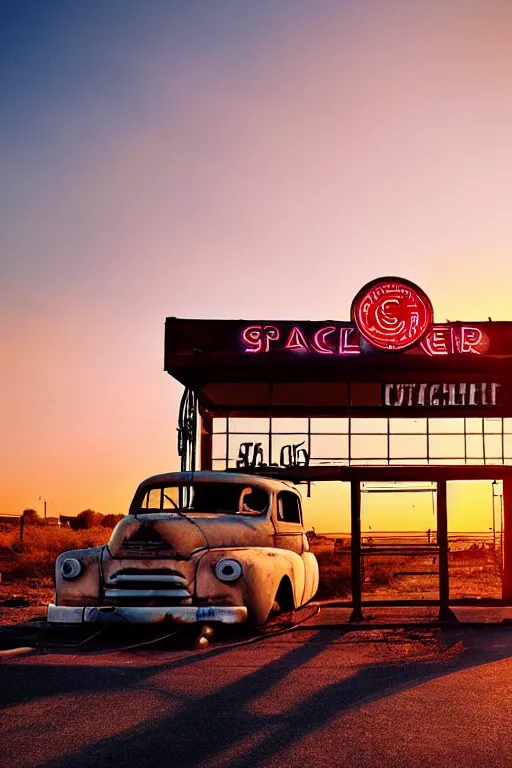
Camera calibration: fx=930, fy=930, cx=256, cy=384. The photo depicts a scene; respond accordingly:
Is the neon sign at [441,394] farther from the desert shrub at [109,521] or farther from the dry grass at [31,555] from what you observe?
the desert shrub at [109,521]

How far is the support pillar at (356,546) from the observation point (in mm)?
14031

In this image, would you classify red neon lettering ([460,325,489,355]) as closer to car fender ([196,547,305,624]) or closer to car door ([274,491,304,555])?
car door ([274,491,304,555])

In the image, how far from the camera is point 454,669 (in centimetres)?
886

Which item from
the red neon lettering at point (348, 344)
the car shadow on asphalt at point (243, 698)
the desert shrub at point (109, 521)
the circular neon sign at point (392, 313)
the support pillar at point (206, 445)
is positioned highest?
the circular neon sign at point (392, 313)

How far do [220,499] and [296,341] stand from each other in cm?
626

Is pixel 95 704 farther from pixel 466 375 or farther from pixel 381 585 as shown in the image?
pixel 381 585

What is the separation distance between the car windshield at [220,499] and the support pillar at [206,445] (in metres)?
6.78

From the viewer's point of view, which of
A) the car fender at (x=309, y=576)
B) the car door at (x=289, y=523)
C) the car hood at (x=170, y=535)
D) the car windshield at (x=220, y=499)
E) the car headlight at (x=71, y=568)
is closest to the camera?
the car hood at (x=170, y=535)

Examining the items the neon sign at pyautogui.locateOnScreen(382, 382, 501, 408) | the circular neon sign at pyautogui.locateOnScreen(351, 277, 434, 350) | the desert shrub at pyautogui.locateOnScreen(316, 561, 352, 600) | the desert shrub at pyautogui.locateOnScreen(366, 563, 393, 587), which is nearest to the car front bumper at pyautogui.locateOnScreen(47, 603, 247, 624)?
the circular neon sign at pyautogui.locateOnScreen(351, 277, 434, 350)

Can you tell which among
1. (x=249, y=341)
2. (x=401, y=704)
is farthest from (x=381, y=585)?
(x=401, y=704)

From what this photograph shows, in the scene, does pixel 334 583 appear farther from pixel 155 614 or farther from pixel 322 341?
pixel 155 614

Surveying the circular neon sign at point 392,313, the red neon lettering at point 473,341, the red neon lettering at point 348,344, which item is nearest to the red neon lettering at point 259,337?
the red neon lettering at point 348,344

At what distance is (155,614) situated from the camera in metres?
10.7

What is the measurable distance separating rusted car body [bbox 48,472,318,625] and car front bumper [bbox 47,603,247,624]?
0.04ft
